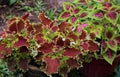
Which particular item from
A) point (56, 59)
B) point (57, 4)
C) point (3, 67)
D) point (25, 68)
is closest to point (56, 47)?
point (56, 59)

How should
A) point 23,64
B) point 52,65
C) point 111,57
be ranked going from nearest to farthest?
point 52,65
point 23,64
point 111,57

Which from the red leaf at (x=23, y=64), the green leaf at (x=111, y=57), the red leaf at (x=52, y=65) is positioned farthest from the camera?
the green leaf at (x=111, y=57)

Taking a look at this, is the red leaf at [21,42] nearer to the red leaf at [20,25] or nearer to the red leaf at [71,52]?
the red leaf at [20,25]

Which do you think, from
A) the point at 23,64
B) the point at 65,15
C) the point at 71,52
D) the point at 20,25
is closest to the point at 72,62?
the point at 71,52

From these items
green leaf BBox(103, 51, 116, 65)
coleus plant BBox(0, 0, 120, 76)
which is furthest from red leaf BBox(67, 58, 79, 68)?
green leaf BBox(103, 51, 116, 65)

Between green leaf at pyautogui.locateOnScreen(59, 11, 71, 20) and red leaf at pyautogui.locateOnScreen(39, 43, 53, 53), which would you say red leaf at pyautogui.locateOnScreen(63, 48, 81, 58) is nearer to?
red leaf at pyautogui.locateOnScreen(39, 43, 53, 53)

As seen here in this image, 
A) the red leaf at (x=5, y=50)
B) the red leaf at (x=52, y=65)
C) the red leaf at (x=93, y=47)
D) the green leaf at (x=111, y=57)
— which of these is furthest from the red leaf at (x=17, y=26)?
the green leaf at (x=111, y=57)

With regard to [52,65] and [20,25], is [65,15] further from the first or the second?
[52,65]
